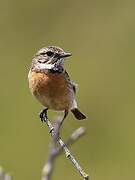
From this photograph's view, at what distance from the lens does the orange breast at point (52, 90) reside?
480cm

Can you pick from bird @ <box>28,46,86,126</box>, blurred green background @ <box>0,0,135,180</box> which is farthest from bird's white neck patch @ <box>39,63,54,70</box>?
blurred green background @ <box>0,0,135,180</box>

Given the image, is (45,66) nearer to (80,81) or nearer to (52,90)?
(52,90)

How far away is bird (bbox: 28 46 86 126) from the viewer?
482 cm

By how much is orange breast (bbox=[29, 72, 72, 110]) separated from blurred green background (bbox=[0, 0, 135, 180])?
11.8 ft

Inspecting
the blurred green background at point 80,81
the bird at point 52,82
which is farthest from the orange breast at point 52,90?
the blurred green background at point 80,81

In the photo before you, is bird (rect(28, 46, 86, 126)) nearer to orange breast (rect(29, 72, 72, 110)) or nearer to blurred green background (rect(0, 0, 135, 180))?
orange breast (rect(29, 72, 72, 110))

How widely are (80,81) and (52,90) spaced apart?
5656mm

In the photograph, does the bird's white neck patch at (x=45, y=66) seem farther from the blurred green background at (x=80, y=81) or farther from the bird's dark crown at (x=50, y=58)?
the blurred green background at (x=80, y=81)

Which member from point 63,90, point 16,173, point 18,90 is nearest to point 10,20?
point 18,90

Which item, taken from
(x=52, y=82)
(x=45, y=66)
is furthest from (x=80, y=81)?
(x=52, y=82)

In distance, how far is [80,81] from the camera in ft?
34.4

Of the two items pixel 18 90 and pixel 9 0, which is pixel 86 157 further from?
pixel 9 0

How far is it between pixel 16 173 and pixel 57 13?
350 cm

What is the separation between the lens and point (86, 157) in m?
9.23
